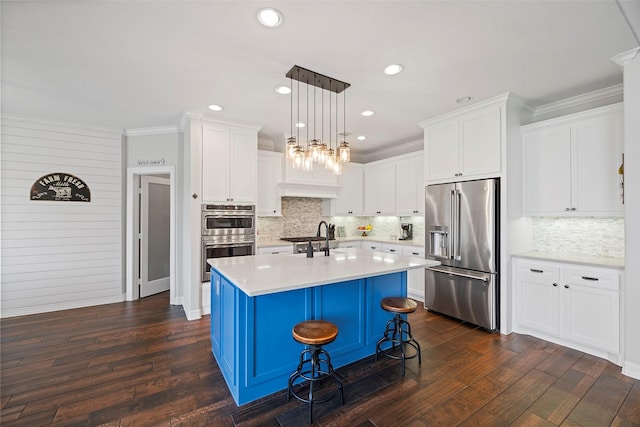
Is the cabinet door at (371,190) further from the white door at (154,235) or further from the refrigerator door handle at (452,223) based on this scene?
the white door at (154,235)

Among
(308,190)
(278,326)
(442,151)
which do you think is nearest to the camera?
(278,326)

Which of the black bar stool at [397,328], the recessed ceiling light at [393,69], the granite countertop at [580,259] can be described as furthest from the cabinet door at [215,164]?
the granite countertop at [580,259]

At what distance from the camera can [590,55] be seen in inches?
99.3

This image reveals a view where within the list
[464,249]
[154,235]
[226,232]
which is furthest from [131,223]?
[464,249]

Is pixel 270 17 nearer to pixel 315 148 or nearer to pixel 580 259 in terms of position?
pixel 315 148

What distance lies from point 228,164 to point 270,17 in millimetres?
2503

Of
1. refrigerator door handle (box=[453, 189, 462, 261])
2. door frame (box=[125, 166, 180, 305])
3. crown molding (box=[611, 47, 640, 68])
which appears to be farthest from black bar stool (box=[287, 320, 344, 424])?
A: crown molding (box=[611, 47, 640, 68])

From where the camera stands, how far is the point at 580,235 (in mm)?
3387

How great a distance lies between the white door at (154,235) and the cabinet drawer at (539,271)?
5679 millimetres

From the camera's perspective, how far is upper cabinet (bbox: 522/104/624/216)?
291 centimetres

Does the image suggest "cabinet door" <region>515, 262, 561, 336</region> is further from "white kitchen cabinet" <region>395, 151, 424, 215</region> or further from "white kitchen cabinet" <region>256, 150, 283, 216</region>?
"white kitchen cabinet" <region>256, 150, 283, 216</region>

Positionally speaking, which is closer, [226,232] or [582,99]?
[582,99]

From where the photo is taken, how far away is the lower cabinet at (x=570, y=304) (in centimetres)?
273

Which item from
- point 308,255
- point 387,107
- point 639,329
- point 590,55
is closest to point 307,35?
point 387,107
